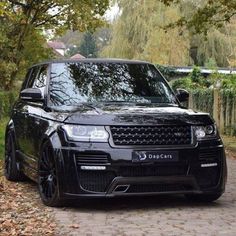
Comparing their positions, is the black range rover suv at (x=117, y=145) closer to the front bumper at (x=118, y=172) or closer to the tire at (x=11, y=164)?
the front bumper at (x=118, y=172)

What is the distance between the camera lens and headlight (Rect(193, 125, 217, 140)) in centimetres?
709

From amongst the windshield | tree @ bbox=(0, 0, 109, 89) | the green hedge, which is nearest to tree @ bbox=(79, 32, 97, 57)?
tree @ bbox=(0, 0, 109, 89)

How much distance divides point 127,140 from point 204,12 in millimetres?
9491

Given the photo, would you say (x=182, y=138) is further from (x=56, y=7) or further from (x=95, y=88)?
(x=56, y=7)

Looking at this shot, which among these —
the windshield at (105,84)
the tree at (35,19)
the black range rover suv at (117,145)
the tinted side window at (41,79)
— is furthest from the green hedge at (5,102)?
the black range rover suv at (117,145)

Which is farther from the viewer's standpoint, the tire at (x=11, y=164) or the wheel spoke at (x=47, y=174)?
the tire at (x=11, y=164)

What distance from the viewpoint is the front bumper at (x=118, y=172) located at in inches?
265

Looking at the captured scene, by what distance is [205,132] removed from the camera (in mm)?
7184

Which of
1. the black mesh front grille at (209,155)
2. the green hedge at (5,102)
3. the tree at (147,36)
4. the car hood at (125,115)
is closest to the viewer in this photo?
the car hood at (125,115)

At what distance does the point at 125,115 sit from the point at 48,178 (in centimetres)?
124

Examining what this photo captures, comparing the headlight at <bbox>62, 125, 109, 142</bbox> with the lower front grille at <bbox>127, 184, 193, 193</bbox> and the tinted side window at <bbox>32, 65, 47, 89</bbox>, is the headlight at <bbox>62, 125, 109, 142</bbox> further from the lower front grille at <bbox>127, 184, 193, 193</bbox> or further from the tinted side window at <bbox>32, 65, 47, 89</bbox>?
the tinted side window at <bbox>32, 65, 47, 89</bbox>

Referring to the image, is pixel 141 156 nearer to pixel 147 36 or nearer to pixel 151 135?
pixel 151 135

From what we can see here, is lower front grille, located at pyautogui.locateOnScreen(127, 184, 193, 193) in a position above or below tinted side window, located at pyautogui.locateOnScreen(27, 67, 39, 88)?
below

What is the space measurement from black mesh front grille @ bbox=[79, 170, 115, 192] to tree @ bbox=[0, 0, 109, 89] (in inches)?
831
